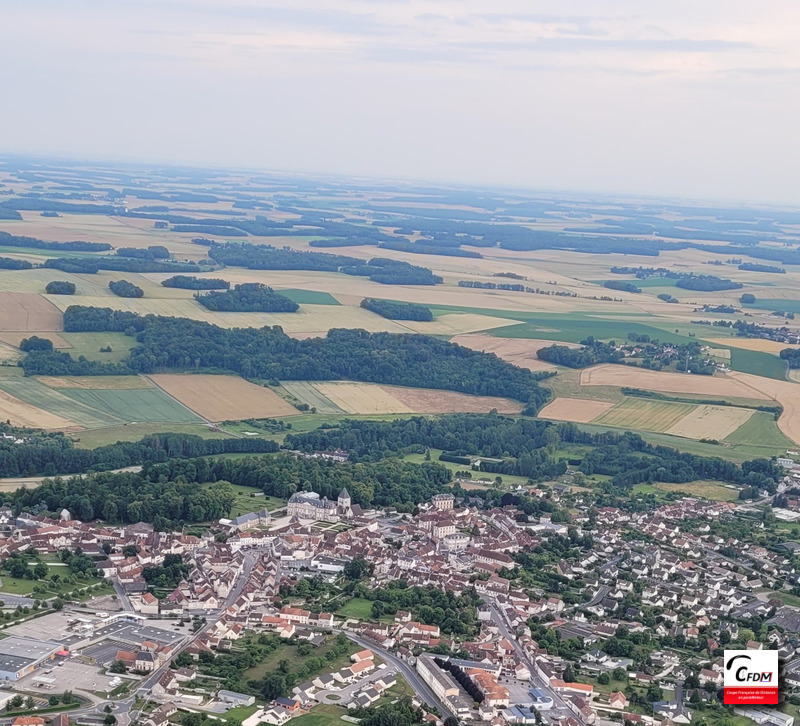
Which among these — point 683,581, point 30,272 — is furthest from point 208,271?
point 683,581

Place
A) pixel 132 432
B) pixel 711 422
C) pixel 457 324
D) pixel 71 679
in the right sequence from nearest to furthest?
1. pixel 71 679
2. pixel 132 432
3. pixel 711 422
4. pixel 457 324

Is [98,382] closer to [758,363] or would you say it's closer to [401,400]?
[401,400]

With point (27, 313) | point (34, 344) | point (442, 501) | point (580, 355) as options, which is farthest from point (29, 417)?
point (580, 355)

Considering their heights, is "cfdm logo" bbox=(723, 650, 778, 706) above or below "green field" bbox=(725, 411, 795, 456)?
above

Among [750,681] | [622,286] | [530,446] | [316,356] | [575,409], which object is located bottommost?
[530,446]

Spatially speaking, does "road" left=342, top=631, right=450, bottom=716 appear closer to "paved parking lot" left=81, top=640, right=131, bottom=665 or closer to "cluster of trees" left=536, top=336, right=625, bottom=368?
"paved parking lot" left=81, top=640, right=131, bottom=665

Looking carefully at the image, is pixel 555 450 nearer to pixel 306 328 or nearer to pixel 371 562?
pixel 371 562

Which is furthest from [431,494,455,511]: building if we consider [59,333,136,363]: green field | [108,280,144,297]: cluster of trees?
[108,280,144,297]: cluster of trees
